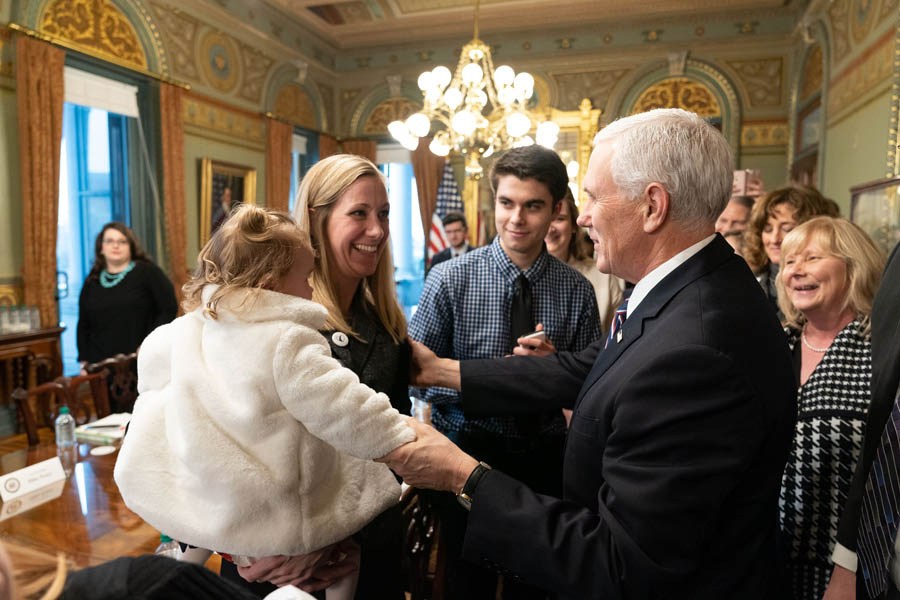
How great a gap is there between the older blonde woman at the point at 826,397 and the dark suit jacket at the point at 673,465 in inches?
31.5

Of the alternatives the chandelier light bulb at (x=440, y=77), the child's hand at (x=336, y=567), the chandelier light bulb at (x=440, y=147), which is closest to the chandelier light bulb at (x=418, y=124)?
the chandelier light bulb at (x=440, y=147)

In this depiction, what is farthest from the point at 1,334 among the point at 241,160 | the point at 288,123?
the point at 288,123

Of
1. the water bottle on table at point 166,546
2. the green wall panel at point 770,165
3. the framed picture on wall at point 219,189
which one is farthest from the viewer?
the green wall panel at point 770,165

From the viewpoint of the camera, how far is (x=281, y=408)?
118 centimetres

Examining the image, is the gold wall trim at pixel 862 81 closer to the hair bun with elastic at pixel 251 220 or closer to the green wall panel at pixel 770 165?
the green wall panel at pixel 770 165

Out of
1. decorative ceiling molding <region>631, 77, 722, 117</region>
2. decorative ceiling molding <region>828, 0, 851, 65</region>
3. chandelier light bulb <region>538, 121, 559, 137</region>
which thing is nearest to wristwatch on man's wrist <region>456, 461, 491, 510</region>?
chandelier light bulb <region>538, 121, 559, 137</region>

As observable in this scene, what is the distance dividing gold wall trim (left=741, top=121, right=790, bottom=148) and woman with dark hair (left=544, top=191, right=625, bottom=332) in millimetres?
5853

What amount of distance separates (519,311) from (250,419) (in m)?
1.17

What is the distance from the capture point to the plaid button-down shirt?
81.7 inches

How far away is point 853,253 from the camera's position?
2.03 meters

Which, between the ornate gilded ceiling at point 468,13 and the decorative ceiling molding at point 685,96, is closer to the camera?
the ornate gilded ceiling at point 468,13

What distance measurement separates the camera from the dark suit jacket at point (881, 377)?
1.28 meters

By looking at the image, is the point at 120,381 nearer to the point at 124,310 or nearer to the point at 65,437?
the point at 65,437

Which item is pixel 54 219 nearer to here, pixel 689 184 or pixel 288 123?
pixel 288 123
